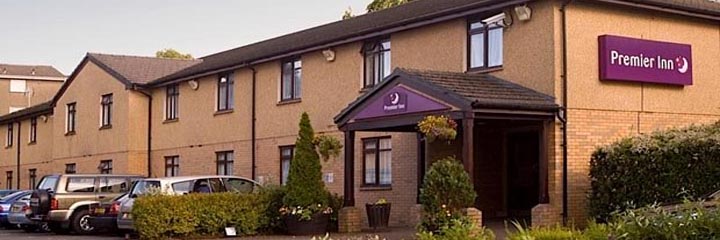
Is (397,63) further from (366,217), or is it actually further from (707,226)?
(707,226)

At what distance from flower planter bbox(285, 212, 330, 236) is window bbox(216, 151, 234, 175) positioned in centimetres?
1022

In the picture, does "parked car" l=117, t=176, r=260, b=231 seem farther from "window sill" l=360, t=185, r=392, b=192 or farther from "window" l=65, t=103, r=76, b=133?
"window" l=65, t=103, r=76, b=133

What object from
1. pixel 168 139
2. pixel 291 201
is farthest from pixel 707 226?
pixel 168 139

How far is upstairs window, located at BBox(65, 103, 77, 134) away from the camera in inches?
1700

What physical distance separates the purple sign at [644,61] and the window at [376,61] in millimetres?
5982

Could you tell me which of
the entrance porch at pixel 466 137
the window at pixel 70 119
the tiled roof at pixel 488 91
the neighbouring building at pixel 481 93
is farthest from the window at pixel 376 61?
the window at pixel 70 119

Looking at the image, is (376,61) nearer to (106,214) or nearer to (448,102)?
(448,102)

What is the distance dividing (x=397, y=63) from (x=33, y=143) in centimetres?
2933

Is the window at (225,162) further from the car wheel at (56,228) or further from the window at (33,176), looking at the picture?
the window at (33,176)

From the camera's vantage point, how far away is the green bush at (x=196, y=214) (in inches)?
872

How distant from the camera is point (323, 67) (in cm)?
2786

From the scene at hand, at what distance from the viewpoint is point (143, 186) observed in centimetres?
2406

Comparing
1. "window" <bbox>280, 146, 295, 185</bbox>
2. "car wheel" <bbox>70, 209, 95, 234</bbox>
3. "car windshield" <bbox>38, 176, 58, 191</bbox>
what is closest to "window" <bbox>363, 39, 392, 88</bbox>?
"window" <bbox>280, 146, 295, 185</bbox>

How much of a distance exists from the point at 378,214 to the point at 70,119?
78.7 ft
